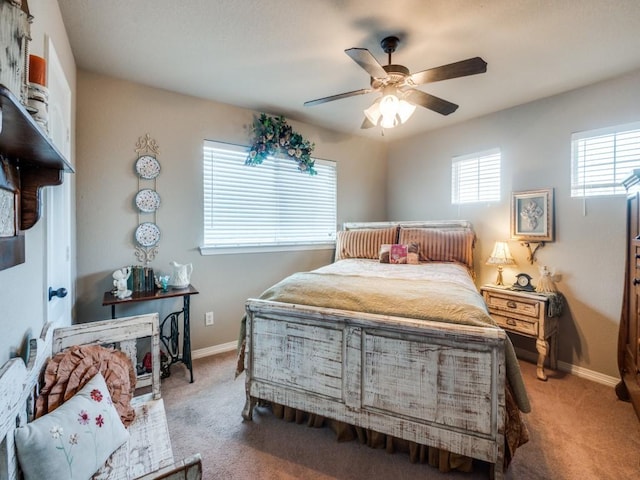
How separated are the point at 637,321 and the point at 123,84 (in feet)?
13.8

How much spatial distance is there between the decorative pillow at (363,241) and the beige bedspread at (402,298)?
1066 mm

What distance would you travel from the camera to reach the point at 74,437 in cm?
100

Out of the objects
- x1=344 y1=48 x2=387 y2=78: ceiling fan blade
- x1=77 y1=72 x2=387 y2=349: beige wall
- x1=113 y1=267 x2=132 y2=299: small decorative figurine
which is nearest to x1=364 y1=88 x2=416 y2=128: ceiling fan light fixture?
x1=344 y1=48 x2=387 y2=78: ceiling fan blade

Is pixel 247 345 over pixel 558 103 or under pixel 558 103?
under

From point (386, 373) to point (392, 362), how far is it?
2.9 inches

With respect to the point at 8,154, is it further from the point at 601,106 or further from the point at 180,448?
the point at 601,106

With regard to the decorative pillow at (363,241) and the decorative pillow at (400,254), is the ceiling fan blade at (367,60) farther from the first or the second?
the decorative pillow at (363,241)

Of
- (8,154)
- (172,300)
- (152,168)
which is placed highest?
(152,168)

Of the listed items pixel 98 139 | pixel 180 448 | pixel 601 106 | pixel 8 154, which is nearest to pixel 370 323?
pixel 180 448

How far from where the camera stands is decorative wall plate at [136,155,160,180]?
2658 mm

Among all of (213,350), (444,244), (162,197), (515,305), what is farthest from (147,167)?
(515,305)

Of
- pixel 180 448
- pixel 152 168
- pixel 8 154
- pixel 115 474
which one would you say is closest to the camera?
pixel 8 154

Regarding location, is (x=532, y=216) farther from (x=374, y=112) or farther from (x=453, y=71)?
(x=374, y=112)

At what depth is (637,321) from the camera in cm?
197
